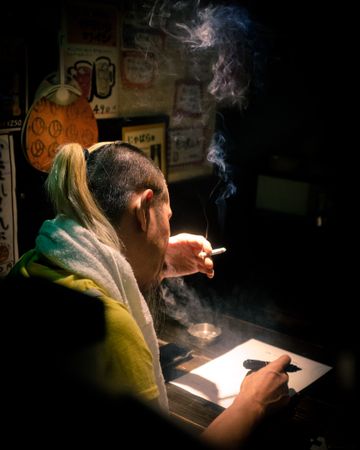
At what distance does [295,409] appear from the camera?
2.61 meters

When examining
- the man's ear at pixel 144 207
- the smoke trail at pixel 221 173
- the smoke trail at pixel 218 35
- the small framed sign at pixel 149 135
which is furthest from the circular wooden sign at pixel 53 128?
the smoke trail at pixel 221 173

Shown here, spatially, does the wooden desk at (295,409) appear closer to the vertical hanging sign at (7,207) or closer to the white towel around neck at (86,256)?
the white towel around neck at (86,256)

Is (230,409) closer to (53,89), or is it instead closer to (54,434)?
(54,434)

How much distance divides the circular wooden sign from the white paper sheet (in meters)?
1.68

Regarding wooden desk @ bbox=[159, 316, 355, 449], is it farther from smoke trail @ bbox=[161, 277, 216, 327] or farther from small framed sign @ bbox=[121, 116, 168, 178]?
small framed sign @ bbox=[121, 116, 168, 178]

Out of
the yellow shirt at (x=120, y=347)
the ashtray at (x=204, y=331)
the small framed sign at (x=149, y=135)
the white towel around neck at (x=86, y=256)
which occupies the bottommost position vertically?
the ashtray at (x=204, y=331)

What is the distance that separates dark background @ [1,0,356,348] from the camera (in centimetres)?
539

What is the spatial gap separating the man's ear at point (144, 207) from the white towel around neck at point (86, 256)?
0.74 ft

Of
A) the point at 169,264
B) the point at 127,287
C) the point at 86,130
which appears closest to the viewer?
the point at 127,287

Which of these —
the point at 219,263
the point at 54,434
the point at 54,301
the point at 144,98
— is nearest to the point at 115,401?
the point at 54,434

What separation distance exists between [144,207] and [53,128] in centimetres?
142

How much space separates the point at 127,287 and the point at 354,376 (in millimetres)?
1614

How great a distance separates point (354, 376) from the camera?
3.07 meters

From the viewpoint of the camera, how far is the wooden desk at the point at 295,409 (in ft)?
7.71
